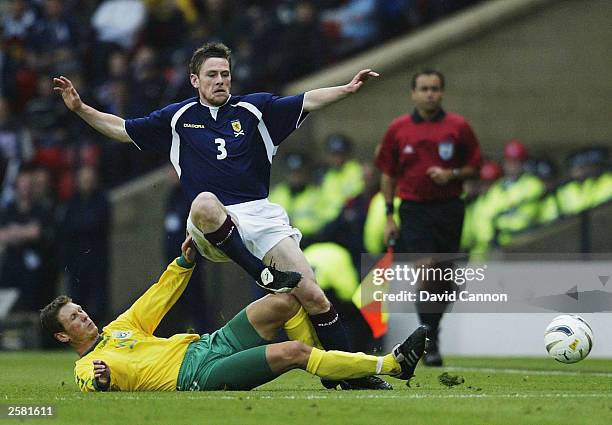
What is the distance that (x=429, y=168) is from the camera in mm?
12430

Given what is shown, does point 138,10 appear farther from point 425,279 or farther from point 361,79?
point 361,79

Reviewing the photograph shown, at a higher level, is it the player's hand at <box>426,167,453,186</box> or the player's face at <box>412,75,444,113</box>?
the player's face at <box>412,75,444,113</box>

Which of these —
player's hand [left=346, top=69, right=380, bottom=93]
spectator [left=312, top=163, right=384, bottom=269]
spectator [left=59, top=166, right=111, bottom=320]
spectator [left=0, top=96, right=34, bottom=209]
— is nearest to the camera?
player's hand [left=346, top=69, right=380, bottom=93]

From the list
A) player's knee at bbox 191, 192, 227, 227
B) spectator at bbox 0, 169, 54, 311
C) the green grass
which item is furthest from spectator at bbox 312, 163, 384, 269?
player's knee at bbox 191, 192, 227, 227

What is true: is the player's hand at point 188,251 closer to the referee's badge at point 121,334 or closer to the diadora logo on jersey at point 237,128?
the referee's badge at point 121,334

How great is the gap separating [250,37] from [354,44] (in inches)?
51.2

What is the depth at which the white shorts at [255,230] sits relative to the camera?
959cm

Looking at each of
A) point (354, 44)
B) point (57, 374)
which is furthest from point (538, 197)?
point (57, 374)

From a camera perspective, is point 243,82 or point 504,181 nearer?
point 504,181

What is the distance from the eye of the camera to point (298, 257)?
950 cm

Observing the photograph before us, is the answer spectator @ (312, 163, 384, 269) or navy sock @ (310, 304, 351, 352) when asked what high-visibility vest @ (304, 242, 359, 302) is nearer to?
spectator @ (312, 163, 384, 269)

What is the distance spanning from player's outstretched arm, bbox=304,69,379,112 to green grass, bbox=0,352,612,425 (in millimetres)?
1841

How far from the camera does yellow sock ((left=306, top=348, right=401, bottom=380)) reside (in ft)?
28.3

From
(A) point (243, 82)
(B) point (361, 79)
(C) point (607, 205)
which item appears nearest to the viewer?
(B) point (361, 79)
